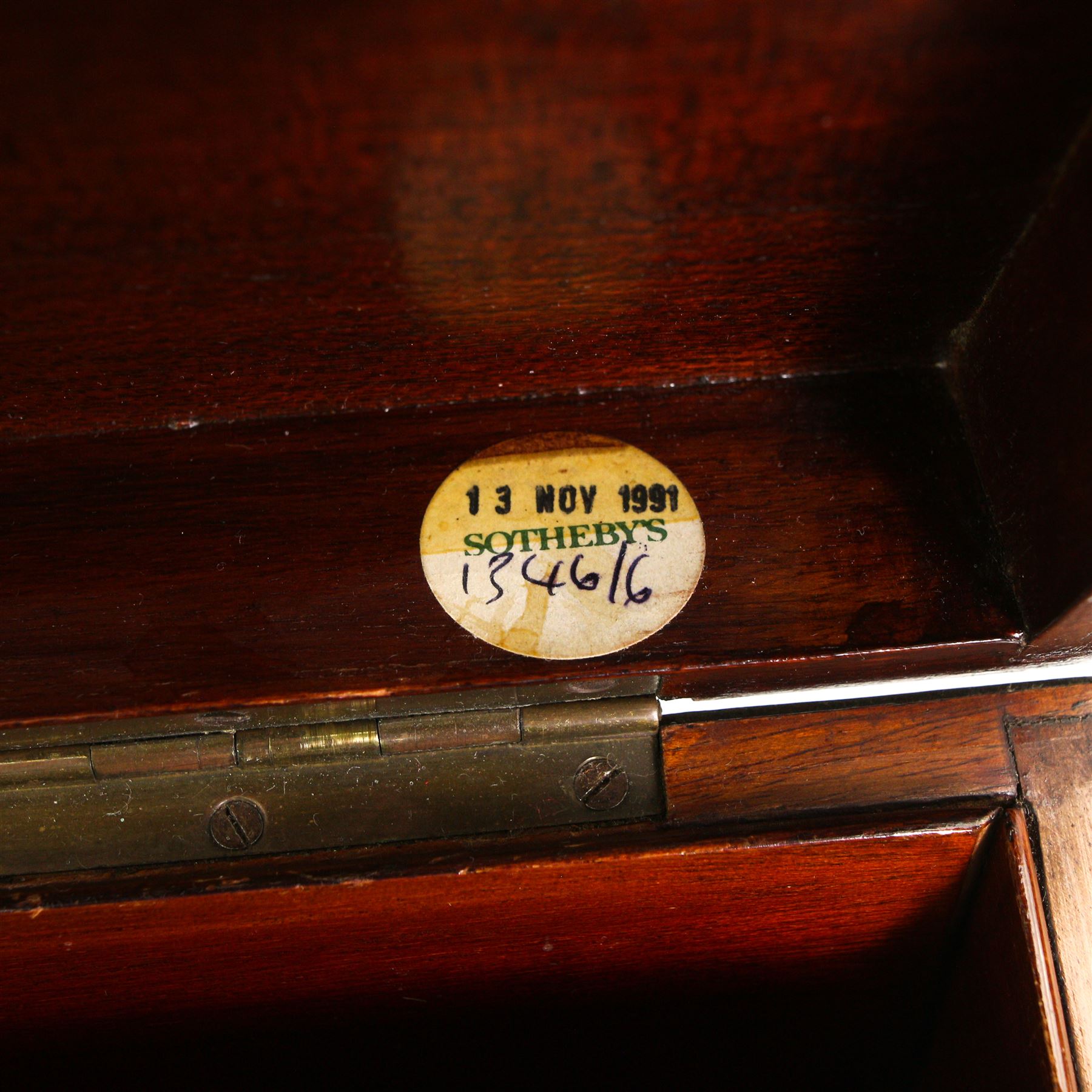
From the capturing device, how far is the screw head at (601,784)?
787 millimetres

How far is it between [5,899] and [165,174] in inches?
24.6

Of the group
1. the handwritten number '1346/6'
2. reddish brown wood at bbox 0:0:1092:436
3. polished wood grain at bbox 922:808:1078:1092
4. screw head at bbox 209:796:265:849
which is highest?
reddish brown wood at bbox 0:0:1092:436

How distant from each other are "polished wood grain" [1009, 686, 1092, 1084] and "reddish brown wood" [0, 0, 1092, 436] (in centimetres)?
35

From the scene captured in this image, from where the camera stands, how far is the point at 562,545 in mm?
758

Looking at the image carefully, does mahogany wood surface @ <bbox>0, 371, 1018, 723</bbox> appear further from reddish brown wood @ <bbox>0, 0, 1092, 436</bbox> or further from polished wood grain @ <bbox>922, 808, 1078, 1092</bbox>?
polished wood grain @ <bbox>922, 808, 1078, 1092</bbox>

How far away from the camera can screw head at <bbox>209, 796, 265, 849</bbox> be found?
2.57ft

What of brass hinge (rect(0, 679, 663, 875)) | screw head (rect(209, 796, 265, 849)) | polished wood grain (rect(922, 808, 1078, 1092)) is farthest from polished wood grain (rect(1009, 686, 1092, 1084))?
screw head (rect(209, 796, 265, 849))

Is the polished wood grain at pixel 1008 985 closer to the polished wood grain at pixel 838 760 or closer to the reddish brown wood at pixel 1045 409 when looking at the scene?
the polished wood grain at pixel 838 760

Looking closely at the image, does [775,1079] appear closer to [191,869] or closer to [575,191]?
[191,869]

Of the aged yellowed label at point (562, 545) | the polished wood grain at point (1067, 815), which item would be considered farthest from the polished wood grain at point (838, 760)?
the aged yellowed label at point (562, 545)

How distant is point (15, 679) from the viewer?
71 centimetres

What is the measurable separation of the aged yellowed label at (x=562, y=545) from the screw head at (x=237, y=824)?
0.87 ft

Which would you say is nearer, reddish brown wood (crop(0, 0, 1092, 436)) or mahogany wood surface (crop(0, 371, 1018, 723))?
reddish brown wood (crop(0, 0, 1092, 436))

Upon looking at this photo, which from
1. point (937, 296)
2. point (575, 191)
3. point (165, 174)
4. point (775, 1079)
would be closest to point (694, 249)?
point (575, 191)
